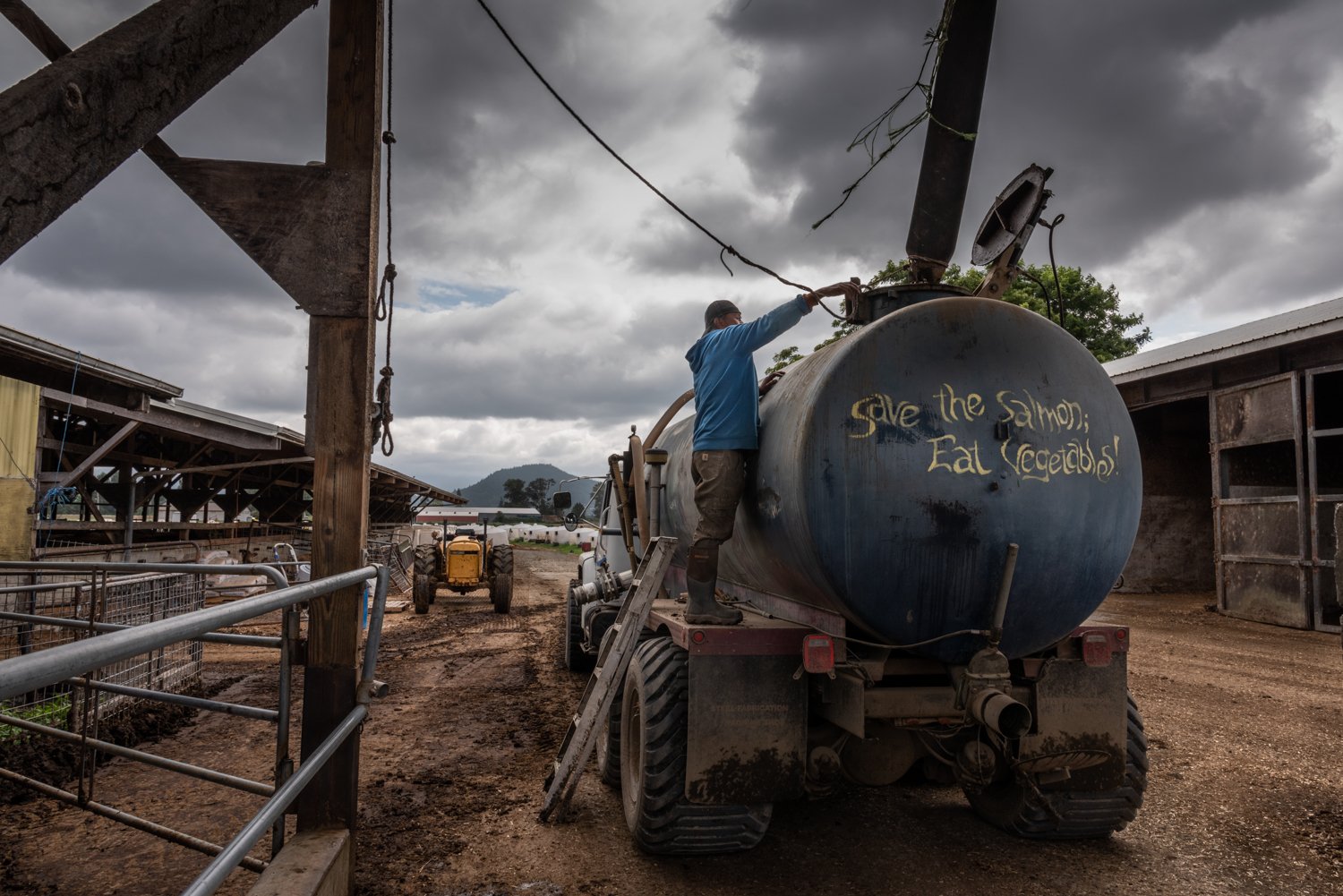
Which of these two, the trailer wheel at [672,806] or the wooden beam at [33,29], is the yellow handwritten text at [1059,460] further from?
the wooden beam at [33,29]

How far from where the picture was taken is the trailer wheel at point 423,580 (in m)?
14.6

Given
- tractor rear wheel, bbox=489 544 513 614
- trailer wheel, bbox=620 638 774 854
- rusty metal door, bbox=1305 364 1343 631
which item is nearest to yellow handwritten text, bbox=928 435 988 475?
trailer wheel, bbox=620 638 774 854

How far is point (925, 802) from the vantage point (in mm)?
5004

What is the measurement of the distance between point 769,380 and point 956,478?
1589 millimetres

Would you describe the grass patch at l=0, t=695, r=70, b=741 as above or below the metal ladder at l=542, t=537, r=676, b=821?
below

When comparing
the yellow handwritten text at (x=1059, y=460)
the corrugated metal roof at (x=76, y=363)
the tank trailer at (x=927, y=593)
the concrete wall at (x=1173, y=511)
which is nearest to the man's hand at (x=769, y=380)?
the tank trailer at (x=927, y=593)

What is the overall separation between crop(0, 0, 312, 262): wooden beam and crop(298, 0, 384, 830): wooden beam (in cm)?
82

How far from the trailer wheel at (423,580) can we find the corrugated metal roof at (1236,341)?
39.3 ft

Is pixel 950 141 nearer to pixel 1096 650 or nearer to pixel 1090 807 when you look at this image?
pixel 1096 650

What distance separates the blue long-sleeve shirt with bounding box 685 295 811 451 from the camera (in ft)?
13.7

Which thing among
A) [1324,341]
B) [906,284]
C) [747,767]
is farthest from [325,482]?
[1324,341]

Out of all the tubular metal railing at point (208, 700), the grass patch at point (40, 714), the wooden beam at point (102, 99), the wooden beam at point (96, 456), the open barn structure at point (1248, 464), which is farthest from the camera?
the open barn structure at point (1248, 464)

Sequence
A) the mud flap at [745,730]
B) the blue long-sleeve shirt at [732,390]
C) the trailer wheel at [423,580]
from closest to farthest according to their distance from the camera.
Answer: the mud flap at [745,730], the blue long-sleeve shirt at [732,390], the trailer wheel at [423,580]

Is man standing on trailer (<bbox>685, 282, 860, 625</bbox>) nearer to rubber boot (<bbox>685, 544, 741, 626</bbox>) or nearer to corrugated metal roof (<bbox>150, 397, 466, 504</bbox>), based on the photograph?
rubber boot (<bbox>685, 544, 741, 626</bbox>)
